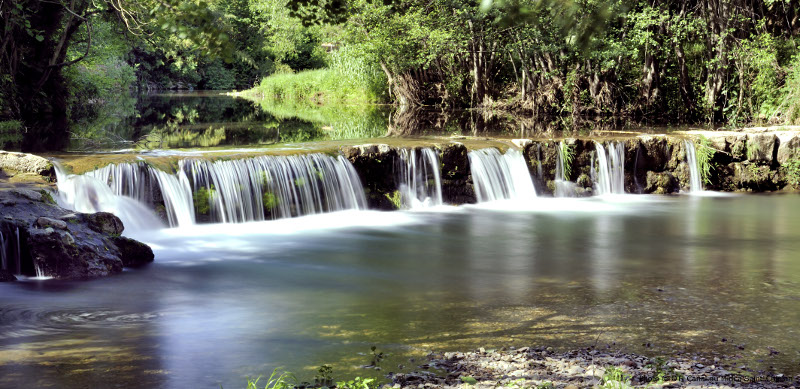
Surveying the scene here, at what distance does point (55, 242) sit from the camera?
29.0 feet

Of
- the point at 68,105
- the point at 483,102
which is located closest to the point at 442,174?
the point at 483,102

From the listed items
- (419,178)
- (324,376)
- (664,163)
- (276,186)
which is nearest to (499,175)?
(419,178)

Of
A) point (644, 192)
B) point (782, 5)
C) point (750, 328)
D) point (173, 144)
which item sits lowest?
point (750, 328)

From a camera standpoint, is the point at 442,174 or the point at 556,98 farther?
the point at 556,98

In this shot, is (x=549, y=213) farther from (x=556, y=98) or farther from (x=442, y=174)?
(x=556, y=98)

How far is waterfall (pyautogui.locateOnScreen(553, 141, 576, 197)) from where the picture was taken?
16266mm

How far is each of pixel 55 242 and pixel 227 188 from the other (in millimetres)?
4300

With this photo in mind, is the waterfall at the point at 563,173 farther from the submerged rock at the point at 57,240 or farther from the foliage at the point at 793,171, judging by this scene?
the submerged rock at the point at 57,240

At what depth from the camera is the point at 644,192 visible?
16797 mm

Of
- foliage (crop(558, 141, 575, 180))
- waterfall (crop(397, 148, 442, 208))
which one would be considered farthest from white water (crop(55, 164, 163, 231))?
foliage (crop(558, 141, 575, 180))

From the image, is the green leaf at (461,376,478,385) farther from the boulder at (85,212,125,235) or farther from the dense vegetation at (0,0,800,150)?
the dense vegetation at (0,0,800,150)

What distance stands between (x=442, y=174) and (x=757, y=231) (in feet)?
18.9

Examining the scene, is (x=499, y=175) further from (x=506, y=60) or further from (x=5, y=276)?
(x=506, y=60)

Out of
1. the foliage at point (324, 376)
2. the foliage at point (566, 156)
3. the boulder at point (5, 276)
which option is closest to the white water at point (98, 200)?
the boulder at point (5, 276)
